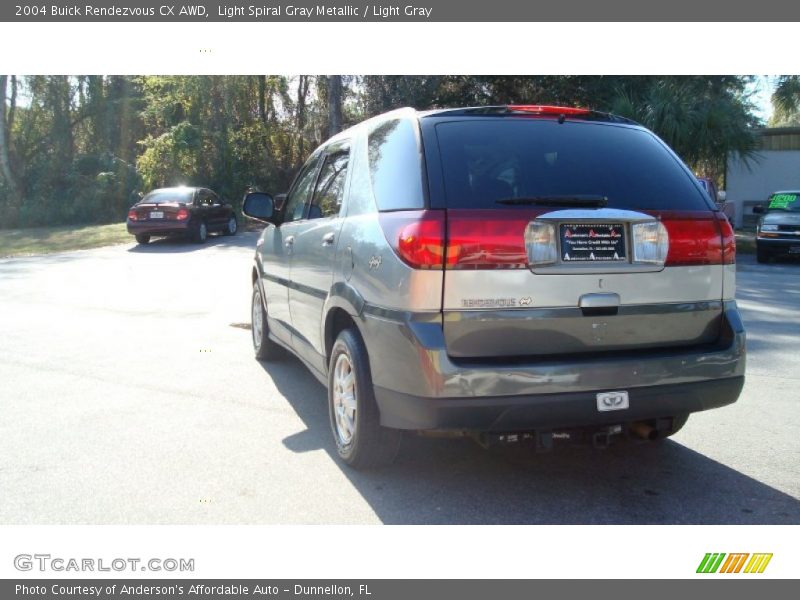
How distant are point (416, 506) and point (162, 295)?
8518mm

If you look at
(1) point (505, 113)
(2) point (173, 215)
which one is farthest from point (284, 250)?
(2) point (173, 215)

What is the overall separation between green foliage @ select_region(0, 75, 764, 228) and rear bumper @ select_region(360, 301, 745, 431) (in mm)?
18998

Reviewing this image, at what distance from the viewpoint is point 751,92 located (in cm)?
2631

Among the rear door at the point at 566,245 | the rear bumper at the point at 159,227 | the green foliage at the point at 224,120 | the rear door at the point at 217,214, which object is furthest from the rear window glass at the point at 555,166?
the green foliage at the point at 224,120

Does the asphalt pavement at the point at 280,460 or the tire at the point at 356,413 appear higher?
the tire at the point at 356,413

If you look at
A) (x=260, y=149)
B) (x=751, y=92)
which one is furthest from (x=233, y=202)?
(x=751, y=92)

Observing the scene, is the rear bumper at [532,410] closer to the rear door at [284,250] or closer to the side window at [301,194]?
the rear door at [284,250]

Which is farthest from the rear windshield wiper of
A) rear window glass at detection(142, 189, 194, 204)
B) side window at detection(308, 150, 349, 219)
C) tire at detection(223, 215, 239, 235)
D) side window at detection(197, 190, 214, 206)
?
tire at detection(223, 215, 239, 235)

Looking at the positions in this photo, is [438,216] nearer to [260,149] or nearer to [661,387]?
[661,387]

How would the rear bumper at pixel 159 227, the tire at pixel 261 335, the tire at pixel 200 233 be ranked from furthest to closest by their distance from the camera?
1. the tire at pixel 200 233
2. the rear bumper at pixel 159 227
3. the tire at pixel 261 335

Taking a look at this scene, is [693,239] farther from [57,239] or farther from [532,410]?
[57,239]

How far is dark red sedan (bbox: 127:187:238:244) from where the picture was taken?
63.9 feet

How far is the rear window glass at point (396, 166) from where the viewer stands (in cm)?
370

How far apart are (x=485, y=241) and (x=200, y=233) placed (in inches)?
701
